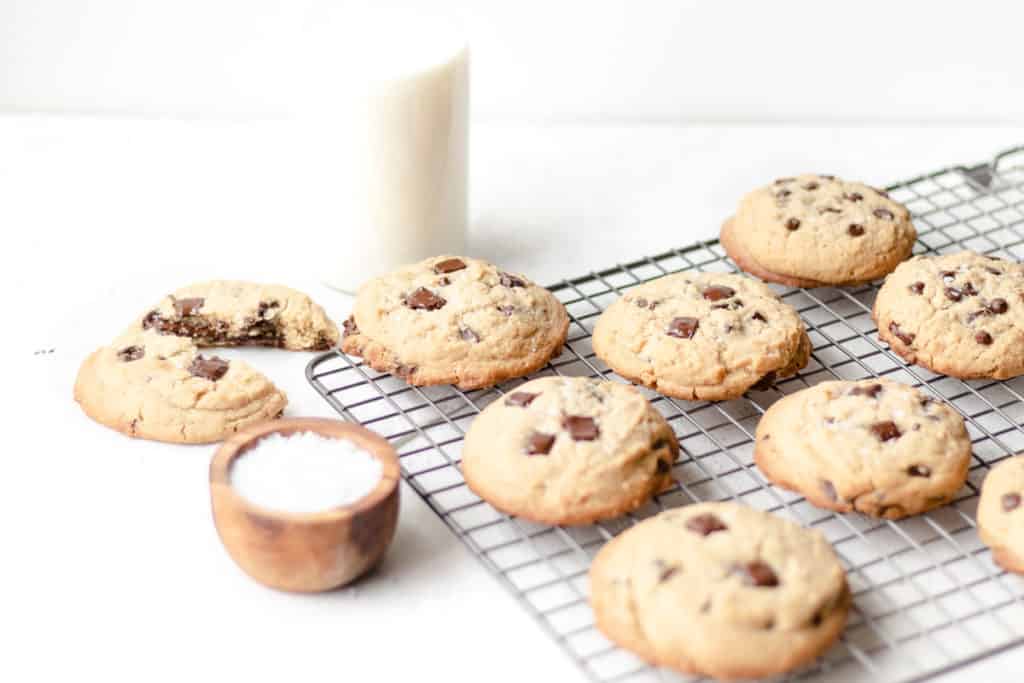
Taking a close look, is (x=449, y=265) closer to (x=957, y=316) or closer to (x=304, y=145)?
(x=304, y=145)

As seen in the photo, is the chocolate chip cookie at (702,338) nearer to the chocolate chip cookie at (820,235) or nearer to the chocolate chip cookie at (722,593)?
the chocolate chip cookie at (820,235)

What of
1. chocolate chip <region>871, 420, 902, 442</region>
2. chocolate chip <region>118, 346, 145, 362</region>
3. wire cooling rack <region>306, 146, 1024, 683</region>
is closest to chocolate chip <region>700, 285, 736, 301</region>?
wire cooling rack <region>306, 146, 1024, 683</region>

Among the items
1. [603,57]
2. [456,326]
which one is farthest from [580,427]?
[603,57]

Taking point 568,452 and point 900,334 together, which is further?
point 900,334

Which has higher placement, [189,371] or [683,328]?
[683,328]

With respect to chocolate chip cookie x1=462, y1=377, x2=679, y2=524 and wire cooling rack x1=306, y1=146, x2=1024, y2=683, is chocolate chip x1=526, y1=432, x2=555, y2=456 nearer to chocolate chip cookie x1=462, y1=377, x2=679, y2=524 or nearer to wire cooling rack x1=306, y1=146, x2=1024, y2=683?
chocolate chip cookie x1=462, y1=377, x2=679, y2=524

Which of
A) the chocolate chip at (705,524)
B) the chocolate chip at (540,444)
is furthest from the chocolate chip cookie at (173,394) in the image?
the chocolate chip at (705,524)
